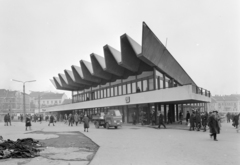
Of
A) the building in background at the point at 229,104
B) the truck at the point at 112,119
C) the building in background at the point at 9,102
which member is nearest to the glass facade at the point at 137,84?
the truck at the point at 112,119

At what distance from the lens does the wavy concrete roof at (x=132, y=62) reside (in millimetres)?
25906

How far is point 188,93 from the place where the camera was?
2253 cm

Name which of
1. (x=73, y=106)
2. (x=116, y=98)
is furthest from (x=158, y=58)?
(x=73, y=106)

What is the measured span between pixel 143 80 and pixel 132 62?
2.84 meters

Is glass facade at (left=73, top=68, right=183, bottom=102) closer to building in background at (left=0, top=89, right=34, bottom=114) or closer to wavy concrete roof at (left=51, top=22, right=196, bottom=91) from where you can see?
wavy concrete roof at (left=51, top=22, right=196, bottom=91)

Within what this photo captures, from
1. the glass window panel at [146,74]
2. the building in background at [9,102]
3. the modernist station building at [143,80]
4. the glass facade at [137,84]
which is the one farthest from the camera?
the building in background at [9,102]

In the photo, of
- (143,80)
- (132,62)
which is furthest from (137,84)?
(132,62)

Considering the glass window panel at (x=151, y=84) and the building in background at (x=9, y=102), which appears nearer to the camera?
the glass window panel at (x=151, y=84)

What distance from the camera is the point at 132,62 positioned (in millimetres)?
30797

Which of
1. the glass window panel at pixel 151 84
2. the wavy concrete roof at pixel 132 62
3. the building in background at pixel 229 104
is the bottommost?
the building in background at pixel 229 104

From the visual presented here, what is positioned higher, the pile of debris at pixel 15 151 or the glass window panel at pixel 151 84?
the glass window panel at pixel 151 84

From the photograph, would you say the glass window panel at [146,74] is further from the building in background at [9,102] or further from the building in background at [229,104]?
the building in background at [229,104]

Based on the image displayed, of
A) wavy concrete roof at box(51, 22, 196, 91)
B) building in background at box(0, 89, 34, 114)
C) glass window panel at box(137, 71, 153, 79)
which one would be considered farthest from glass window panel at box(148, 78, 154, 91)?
building in background at box(0, 89, 34, 114)

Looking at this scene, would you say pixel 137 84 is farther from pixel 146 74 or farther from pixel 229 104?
pixel 229 104
